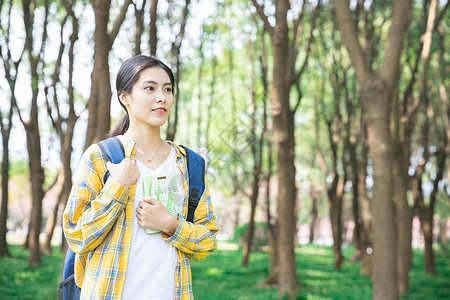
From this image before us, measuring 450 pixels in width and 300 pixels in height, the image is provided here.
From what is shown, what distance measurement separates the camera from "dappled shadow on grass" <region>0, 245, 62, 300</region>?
8635mm

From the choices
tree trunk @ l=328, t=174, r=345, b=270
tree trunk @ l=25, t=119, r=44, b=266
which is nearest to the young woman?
tree trunk @ l=25, t=119, r=44, b=266

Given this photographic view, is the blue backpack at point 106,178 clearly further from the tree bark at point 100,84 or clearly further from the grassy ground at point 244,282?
the grassy ground at point 244,282

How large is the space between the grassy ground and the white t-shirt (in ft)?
21.9

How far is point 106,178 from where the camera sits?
7.66ft

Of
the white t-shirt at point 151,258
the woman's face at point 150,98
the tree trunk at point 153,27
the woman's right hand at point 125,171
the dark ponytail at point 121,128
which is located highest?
the tree trunk at point 153,27

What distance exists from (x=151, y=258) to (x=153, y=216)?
18cm

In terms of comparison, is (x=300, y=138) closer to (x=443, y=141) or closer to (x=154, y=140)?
(x=443, y=141)

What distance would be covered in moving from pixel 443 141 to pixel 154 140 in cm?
1277

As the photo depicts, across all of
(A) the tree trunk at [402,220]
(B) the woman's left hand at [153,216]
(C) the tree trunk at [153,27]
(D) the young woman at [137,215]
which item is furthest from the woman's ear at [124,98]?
(A) the tree trunk at [402,220]

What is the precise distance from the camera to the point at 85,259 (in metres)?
2.40

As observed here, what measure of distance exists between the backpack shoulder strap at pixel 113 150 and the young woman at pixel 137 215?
0.9 inches

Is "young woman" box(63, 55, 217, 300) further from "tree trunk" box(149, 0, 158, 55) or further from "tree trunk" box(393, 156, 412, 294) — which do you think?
"tree trunk" box(393, 156, 412, 294)

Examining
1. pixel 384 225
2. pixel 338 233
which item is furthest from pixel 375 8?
pixel 384 225

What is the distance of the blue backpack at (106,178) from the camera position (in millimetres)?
2363
